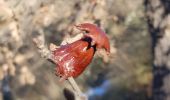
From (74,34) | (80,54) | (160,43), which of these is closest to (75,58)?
(80,54)

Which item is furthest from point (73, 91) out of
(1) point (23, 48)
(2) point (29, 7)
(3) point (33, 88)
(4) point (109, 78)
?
(4) point (109, 78)

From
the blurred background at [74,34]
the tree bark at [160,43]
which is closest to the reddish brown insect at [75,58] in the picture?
the blurred background at [74,34]

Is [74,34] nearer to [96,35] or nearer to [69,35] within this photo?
[69,35]

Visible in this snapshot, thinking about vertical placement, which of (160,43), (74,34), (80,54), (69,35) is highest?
(160,43)

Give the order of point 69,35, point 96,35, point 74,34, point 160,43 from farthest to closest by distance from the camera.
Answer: point 160,43 < point 69,35 < point 74,34 < point 96,35

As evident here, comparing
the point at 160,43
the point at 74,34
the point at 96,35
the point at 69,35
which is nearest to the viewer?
the point at 96,35

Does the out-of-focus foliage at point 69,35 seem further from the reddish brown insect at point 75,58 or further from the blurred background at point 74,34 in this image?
the reddish brown insect at point 75,58

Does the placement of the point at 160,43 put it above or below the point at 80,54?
above
